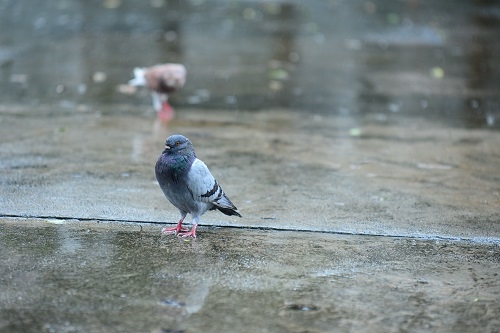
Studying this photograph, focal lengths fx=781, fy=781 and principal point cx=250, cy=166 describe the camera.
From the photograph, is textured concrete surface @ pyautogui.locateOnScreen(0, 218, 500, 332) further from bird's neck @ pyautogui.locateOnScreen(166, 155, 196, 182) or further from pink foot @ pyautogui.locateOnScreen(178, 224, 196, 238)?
bird's neck @ pyautogui.locateOnScreen(166, 155, 196, 182)

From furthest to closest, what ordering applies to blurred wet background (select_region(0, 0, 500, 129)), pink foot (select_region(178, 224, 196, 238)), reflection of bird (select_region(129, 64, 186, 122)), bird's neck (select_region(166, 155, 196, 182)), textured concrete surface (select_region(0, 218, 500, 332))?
blurred wet background (select_region(0, 0, 500, 129)) < reflection of bird (select_region(129, 64, 186, 122)) < pink foot (select_region(178, 224, 196, 238)) < bird's neck (select_region(166, 155, 196, 182)) < textured concrete surface (select_region(0, 218, 500, 332))

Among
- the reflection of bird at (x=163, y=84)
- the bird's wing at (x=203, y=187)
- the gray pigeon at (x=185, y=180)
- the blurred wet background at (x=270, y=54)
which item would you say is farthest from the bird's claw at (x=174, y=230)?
the blurred wet background at (x=270, y=54)

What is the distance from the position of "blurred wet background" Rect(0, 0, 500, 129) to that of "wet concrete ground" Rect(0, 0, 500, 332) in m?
0.05

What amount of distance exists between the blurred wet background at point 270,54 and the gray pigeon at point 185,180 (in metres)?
3.63

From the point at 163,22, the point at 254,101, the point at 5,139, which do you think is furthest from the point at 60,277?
the point at 163,22

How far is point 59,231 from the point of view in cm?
456

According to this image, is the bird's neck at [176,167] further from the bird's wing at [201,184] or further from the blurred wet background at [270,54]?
the blurred wet background at [270,54]

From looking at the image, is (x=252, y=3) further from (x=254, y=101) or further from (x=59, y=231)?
(x=59, y=231)

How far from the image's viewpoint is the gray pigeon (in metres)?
4.50

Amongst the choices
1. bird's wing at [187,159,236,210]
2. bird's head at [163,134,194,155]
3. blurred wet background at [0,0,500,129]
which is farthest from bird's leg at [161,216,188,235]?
blurred wet background at [0,0,500,129]

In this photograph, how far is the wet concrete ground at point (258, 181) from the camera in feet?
12.1

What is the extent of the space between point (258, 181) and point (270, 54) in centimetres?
536

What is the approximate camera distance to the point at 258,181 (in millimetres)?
5832

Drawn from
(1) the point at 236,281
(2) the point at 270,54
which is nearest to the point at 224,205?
(1) the point at 236,281
